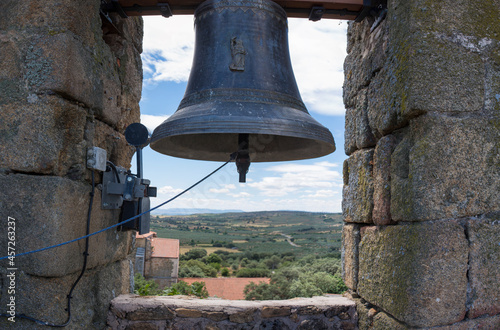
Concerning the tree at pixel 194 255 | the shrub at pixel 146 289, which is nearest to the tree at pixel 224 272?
the tree at pixel 194 255

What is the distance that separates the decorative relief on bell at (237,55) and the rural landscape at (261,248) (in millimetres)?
8114

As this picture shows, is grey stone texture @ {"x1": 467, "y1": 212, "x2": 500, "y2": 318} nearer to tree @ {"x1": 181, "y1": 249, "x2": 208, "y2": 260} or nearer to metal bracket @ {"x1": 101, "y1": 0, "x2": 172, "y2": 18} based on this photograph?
metal bracket @ {"x1": 101, "y1": 0, "x2": 172, "y2": 18}

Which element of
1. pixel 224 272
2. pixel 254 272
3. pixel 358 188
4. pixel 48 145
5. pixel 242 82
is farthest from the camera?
pixel 224 272

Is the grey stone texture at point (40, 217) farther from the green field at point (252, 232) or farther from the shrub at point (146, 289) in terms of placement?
the green field at point (252, 232)

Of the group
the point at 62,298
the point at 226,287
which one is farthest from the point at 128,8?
the point at 226,287

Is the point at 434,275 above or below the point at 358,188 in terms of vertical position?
below

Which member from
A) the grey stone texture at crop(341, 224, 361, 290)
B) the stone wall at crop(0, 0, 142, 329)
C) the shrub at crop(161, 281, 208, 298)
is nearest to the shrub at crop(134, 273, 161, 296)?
the shrub at crop(161, 281, 208, 298)

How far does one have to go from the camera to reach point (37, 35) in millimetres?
1818

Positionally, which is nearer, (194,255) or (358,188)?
(358,188)

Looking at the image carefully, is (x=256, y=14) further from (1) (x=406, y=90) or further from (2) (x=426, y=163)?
(2) (x=426, y=163)

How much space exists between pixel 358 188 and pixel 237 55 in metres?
1.08

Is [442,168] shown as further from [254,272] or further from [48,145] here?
[254,272]

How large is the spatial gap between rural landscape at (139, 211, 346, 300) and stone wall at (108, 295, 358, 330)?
7252 millimetres

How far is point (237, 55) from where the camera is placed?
207cm
